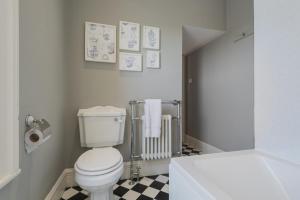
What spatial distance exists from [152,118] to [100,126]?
1.85 feet

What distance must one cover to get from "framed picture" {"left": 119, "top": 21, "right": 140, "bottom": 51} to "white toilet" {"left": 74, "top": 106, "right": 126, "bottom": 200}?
740mm

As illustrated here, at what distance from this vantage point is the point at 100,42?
6.16ft

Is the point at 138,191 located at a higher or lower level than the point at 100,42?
lower

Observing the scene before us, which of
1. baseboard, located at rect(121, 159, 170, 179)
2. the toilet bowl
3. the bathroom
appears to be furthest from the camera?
baseboard, located at rect(121, 159, 170, 179)

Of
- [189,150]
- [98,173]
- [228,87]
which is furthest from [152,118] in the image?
[189,150]

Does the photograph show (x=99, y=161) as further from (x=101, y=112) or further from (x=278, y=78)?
(x=278, y=78)

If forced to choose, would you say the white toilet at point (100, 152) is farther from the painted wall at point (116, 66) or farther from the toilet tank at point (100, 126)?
the painted wall at point (116, 66)

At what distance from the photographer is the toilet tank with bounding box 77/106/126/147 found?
1.67 m

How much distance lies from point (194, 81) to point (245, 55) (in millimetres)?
1245

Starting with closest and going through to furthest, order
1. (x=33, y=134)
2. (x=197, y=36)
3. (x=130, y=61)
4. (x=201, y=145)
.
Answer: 1. (x=33, y=134)
2. (x=130, y=61)
3. (x=197, y=36)
4. (x=201, y=145)

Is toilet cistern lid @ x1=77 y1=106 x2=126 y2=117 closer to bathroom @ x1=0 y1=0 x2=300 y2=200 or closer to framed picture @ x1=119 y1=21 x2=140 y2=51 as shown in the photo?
bathroom @ x1=0 y1=0 x2=300 y2=200

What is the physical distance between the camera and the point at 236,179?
1.02 metres

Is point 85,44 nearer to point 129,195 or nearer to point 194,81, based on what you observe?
point 129,195

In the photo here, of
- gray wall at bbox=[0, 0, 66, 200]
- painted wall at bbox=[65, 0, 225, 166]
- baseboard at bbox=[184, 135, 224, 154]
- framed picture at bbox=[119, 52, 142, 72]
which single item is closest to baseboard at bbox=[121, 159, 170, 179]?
painted wall at bbox=[65, 0, 225, 166]
